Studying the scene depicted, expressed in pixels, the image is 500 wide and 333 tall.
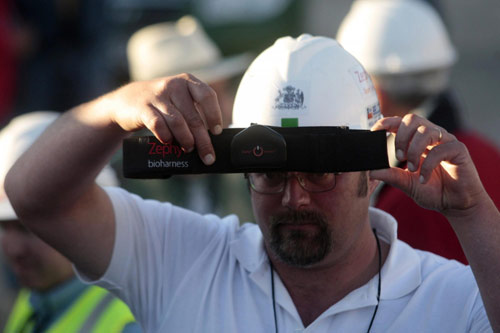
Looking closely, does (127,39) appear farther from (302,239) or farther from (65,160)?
(302,239)

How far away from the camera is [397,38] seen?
616cm

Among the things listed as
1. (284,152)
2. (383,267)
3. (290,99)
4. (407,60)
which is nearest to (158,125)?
(284,152)

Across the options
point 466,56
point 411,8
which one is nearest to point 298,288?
point 411,8

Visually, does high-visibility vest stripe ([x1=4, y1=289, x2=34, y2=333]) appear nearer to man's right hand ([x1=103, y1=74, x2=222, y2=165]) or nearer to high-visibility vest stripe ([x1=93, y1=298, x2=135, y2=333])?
high-visibility vest stripe ([x1=93, y1=298, x2=135, y2=333])

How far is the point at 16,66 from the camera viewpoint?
841cm

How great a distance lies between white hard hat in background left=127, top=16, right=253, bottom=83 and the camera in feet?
24.8

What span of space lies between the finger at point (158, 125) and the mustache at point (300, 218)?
0.57 meters

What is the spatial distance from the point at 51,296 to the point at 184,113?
165cm

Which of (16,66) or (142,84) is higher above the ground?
(142,84)

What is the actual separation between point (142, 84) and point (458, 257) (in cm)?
173

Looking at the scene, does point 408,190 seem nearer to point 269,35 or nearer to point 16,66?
point 16,66

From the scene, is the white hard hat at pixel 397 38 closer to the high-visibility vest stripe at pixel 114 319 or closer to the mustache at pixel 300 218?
the high-visibility vest stripe at pixel 114 319

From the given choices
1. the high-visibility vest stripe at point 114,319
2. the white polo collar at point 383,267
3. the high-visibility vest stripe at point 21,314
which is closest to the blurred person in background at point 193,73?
the high-visibility vest stripe at point 21,314

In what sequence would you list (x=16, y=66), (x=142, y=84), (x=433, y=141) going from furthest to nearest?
(x=16, y=66)
(x=142, y=84)
(x=433, y=141)
